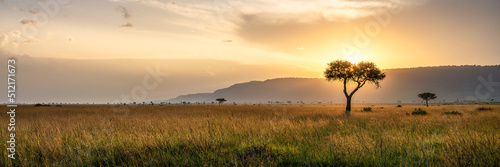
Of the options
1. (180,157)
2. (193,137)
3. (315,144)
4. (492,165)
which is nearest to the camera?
(492,165)

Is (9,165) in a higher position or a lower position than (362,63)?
lower

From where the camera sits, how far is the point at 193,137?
9.23 meters

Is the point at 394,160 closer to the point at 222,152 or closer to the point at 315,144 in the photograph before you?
the point at 315,144

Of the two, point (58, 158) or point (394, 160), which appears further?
point (58, 158)

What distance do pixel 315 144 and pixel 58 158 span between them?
6.58 meters

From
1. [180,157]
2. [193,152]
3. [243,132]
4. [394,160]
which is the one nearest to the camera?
[394,160]

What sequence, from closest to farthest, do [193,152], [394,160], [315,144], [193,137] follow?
[394,160] → [193,152] → [315,144] → [193,137]

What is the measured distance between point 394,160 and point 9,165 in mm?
8468

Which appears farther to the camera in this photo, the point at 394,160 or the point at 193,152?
the point at 193,152

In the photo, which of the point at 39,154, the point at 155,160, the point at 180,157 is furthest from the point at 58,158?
the point at 180,157

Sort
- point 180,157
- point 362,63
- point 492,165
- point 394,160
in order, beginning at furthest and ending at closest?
point 362,63, point 180,157, point 394,160, point 492,165

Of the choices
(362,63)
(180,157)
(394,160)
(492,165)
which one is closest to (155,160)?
(180,157)

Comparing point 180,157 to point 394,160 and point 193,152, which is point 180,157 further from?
point 394,160

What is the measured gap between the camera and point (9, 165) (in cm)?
692
